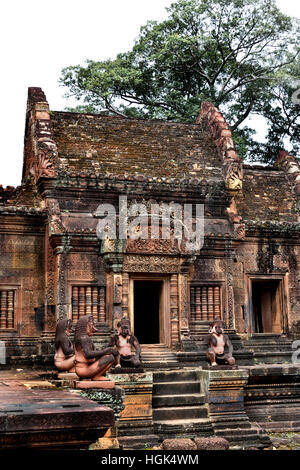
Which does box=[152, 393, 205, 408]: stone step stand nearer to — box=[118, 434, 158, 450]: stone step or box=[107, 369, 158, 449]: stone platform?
box=[107, 369, 158, 449]: stone platform

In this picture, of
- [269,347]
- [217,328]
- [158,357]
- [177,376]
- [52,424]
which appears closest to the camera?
[52,424]

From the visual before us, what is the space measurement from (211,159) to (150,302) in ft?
16.3

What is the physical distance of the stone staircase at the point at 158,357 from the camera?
14.3 metres

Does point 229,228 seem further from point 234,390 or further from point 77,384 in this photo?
point 77,384

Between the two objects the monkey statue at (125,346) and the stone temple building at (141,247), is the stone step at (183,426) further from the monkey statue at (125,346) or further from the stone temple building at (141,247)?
the stone temple building at (141,247)

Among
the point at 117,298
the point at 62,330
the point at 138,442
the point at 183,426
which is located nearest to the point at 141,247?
the point at 117,298

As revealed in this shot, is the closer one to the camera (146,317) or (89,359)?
(89,359)

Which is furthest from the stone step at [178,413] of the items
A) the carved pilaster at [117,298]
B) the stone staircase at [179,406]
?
the carved pilaster at [117,298]

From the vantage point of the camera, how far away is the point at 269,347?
16344 mm

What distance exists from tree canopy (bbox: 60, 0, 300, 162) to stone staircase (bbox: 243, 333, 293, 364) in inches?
469

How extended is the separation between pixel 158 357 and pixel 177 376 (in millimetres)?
1219

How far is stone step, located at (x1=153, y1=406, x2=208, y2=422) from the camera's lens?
40.6ft

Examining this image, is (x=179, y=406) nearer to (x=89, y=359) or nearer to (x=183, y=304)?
(x=183, y=304)
